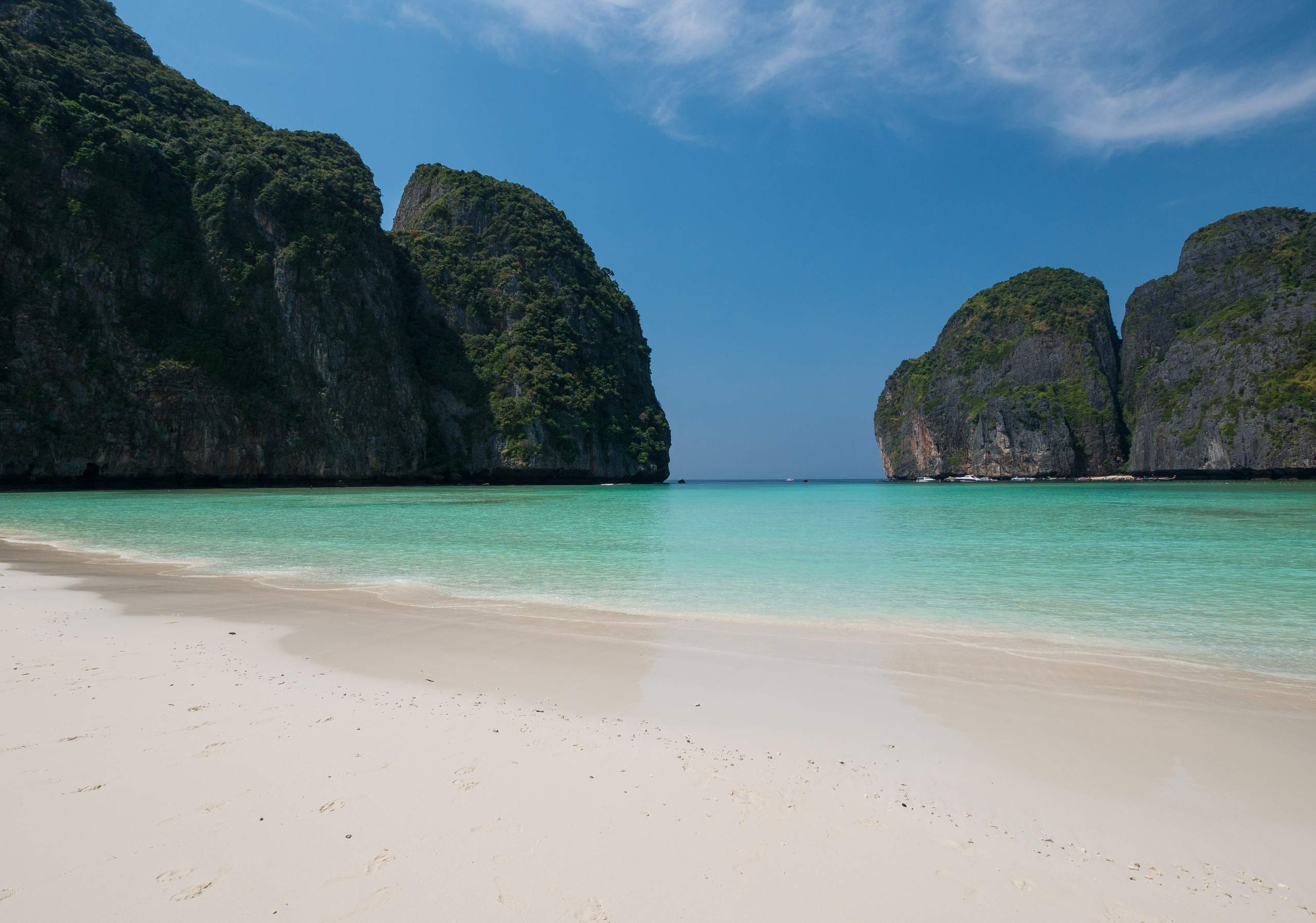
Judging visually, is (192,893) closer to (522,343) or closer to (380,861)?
(380,861)

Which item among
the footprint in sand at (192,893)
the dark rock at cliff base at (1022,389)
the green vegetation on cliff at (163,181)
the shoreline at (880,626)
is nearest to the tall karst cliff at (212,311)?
the green vegetation on cliff at (163,181)

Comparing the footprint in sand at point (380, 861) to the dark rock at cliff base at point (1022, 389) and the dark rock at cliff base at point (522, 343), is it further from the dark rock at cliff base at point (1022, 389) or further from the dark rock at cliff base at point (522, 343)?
the dark rock at cliff base at point (1022, 389)

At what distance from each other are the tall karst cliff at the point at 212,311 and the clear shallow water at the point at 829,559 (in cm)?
2369

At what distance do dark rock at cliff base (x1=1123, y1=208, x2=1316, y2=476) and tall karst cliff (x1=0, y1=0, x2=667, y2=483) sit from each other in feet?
226

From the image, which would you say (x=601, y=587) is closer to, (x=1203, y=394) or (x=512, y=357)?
(x=512, y=357)

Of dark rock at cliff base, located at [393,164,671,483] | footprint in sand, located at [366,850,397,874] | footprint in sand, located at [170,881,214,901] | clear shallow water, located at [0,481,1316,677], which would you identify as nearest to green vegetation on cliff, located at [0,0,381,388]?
dark rock at cliff base, located at [393,164,671,483]

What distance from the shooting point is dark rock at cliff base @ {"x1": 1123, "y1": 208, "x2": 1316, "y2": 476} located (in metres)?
67.9

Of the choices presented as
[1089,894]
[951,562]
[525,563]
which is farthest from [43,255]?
[1089,894]

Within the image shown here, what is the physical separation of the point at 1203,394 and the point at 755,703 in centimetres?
9972

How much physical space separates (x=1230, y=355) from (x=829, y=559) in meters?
93.0

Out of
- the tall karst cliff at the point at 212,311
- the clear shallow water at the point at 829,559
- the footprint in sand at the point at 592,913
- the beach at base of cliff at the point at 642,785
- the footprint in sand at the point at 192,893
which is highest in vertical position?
the tall karst cliff at the point at 212,311

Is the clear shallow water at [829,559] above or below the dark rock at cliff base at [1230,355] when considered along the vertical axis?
below

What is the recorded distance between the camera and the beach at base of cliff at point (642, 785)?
209cm

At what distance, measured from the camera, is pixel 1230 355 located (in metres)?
76.8
